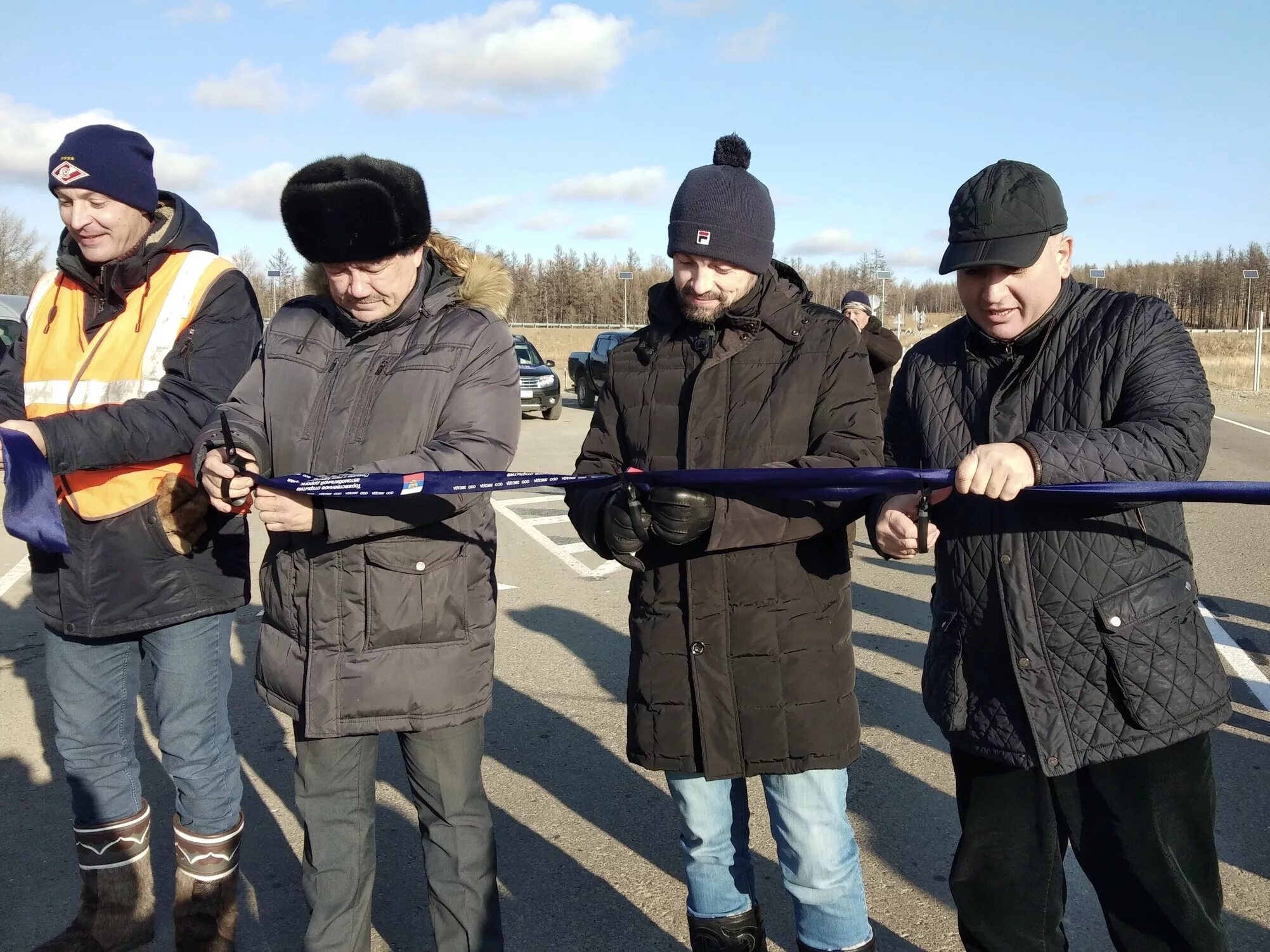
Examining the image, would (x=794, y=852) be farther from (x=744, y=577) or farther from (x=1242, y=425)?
(x=1242, y=425)

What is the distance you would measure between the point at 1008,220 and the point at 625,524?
43.5 inches

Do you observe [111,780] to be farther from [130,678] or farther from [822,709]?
[822,709]

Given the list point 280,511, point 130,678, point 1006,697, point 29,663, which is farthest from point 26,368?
point 29,663

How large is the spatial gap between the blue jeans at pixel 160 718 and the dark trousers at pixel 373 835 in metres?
0.49

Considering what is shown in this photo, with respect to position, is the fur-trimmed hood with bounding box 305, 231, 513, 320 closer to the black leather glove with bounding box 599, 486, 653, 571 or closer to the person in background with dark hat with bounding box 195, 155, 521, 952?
the person in background with dark hat with bounding box 195, 155, 521, 952

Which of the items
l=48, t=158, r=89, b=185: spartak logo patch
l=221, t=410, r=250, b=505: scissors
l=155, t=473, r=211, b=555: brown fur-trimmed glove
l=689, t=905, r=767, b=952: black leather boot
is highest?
l=48, t=158, r=89, b=185: spartak logo patch

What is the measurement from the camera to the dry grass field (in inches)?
1574

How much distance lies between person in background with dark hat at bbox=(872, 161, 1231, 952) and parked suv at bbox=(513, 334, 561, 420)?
18.0 metres

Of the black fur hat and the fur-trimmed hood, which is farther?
the fur-trimmed hood

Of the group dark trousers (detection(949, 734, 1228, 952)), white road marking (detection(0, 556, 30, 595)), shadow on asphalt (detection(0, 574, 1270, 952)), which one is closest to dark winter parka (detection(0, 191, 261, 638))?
shadow on asphalt (detection(0, 574, 1270, 952))

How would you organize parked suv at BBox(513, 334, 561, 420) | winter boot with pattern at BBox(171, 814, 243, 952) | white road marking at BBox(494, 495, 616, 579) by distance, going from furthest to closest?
parked suv at BBox(513, 334, 561, 420)
white road marking at BBox(494, 495, 616, 579)
winter boot with pattern at BBox(171, 814, 243, 952)

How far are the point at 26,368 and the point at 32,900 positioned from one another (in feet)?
5.77

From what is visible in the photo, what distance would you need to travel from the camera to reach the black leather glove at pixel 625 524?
2463mm

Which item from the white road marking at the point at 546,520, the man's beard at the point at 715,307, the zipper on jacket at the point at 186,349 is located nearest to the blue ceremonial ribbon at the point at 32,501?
the zipper on jacket at the point at 186,349
